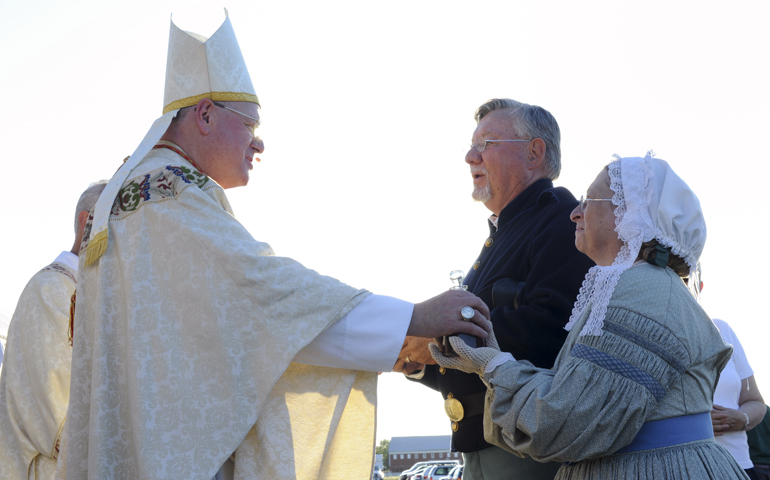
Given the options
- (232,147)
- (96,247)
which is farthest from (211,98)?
(96,247)

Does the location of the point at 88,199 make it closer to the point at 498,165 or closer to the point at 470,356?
the point at 498,165

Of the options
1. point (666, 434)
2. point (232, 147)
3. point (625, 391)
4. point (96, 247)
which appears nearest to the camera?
point (625, 391)

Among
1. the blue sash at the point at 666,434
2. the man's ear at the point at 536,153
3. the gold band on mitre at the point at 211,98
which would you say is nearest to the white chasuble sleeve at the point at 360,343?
the blue sash at the point at 666,434

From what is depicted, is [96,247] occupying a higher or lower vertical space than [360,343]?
higher

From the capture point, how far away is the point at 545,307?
3.28 metres

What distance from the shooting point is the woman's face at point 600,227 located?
2.89m

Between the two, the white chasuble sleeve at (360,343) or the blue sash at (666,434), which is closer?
the blue sash at (666,434)

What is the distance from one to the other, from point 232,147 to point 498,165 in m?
1.60

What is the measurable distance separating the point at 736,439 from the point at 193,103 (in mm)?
4143

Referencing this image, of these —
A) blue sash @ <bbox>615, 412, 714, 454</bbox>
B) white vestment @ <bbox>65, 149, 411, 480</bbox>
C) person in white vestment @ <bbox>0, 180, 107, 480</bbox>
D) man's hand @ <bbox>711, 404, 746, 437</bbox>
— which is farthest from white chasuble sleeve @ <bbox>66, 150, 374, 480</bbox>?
man's hand @ <bbox>711, 404, 746, 437</bbox>

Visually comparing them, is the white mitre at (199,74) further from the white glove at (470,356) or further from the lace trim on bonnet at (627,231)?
the lace trim on bonnet at (627,231)

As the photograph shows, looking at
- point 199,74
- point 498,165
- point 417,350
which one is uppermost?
point 199,74

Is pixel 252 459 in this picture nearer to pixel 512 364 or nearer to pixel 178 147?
pixel 512 364

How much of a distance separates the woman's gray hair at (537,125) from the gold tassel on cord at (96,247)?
95.1 inches
